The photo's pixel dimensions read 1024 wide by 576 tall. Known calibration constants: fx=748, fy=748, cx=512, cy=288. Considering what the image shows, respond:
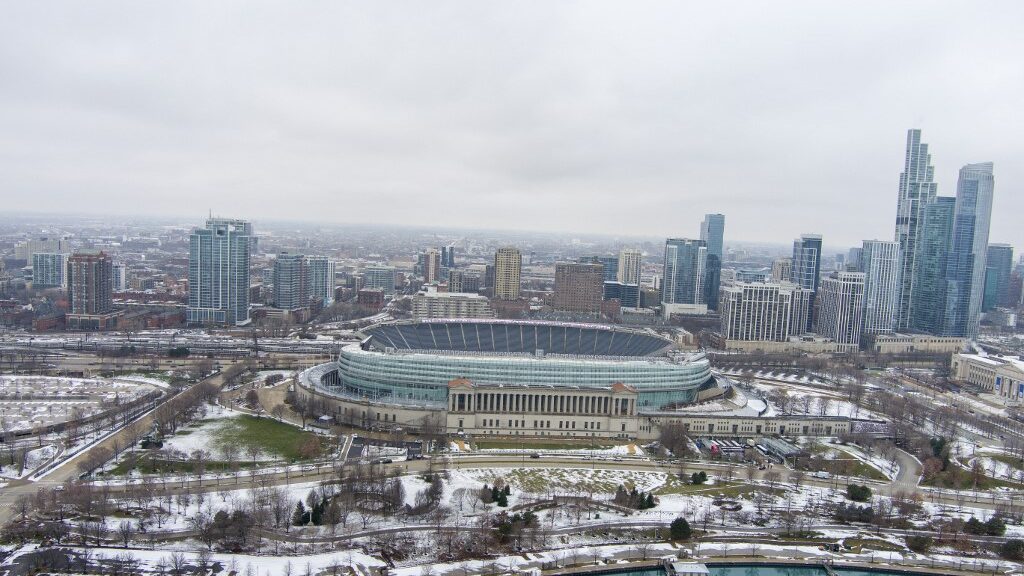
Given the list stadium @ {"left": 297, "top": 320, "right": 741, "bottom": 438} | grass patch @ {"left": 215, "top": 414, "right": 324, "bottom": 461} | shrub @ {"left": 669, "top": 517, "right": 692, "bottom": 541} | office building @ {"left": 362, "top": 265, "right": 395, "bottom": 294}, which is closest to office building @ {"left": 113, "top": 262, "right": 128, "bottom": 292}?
office building @ {"left": 362, "top": 265, "right": 395, "bottom": 294}

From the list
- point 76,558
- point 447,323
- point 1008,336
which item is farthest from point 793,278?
point 76,558

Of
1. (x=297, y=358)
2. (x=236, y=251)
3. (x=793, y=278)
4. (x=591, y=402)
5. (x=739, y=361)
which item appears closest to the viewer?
(x=591, y=402)

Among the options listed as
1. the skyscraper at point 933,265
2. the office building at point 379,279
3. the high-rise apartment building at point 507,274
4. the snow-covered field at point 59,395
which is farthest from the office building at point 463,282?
the skyscraper at point 933,265

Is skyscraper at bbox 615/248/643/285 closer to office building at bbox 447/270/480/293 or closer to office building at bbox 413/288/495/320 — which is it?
office building at bbox 447/270/480/293

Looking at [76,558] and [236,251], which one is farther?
[236,251]

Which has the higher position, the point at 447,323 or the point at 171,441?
the point at 447,323

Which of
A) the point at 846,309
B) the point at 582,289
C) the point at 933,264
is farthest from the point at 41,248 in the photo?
the point at 933,264

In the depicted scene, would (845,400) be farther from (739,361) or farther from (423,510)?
(423,510)
